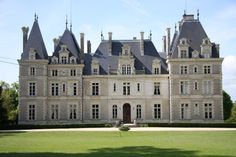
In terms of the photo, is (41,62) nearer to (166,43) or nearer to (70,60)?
(70,60)

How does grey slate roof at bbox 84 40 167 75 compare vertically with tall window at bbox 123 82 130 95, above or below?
above

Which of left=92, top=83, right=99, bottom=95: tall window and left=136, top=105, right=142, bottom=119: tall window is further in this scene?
left=92, top=83, right=99, bottom=95: tall window

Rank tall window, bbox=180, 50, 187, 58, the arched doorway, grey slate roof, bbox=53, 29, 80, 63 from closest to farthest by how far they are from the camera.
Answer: tall window, bbox=180, 50, 187, 58
the arched doorway
grey slate roof, bbox=53, 29, 80, 63

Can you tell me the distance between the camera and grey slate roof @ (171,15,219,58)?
48.8 meters

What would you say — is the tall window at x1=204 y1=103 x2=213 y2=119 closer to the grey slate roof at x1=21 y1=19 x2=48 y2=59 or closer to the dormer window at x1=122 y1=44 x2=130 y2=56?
the dormer window at x1=122 y1=44 x2=130 y2=56

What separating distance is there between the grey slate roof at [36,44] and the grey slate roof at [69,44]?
64.8 inches

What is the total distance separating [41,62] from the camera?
160 feet

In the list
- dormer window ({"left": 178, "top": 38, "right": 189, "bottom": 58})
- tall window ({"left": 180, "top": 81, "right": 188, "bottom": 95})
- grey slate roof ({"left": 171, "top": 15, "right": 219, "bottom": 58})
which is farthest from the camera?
grey slate roof ({"left": 171, "top": 15, "right": 219, "bottom": 58})

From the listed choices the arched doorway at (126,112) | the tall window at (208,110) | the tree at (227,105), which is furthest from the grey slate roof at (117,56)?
the tree at (227,105)

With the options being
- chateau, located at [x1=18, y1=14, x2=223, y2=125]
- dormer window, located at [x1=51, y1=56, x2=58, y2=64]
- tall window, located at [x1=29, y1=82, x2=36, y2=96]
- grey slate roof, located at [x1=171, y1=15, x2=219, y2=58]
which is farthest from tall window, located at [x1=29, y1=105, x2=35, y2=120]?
grey slate roof, located at [x1=171, y1=15, x2=219, y2=58]

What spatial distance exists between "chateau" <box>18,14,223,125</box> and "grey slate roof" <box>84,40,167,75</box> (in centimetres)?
12

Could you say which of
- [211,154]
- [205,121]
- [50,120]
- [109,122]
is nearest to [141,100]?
[109,122]

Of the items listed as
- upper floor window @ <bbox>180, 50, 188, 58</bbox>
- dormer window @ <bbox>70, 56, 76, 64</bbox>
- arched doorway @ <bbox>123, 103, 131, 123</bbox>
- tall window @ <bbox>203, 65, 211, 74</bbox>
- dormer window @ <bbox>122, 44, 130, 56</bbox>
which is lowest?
arched doorway @ <bbox>123, 103, 131, 123</bbox>

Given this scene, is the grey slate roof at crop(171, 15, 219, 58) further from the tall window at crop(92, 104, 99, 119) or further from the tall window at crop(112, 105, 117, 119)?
the tall window at crop(92, 104, 99, 119)
